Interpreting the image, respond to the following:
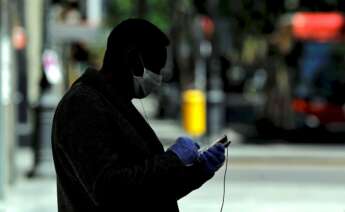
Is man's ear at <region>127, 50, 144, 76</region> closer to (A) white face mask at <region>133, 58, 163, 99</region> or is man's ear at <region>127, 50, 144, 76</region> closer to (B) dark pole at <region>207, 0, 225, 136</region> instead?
(A) white face mask at <region>133, 58, 163, 99</region>

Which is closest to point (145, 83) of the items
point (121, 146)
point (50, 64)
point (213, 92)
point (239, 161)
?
point (121, 146)

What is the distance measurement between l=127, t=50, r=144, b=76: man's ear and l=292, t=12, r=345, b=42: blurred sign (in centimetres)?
2545

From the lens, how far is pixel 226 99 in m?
36.8

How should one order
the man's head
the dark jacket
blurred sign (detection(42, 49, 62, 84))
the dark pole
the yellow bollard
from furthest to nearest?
the yellow bollard → the dark pole → blurred sign (detection(42, 49, 62, 84)) → the man's head → the dark jacket

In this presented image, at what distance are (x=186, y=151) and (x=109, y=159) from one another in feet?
0.86

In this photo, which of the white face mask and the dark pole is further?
the dark pole

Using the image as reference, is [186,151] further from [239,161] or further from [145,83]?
[239,161]

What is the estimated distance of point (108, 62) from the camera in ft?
11.7

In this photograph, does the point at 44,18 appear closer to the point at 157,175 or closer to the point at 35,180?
the point at 35,180

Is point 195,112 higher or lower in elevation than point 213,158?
lower

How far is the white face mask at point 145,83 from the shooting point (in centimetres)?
355

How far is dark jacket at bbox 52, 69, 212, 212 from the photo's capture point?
11.0ft

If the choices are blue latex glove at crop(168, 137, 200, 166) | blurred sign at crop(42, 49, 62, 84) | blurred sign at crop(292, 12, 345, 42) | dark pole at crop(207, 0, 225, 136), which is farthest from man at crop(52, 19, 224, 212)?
blurred sign at crop(292, 12, 345, 42)

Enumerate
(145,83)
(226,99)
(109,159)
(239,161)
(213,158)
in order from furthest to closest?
(226,99)
(239,161)
(145,83)
(213,158)
(109,159)
